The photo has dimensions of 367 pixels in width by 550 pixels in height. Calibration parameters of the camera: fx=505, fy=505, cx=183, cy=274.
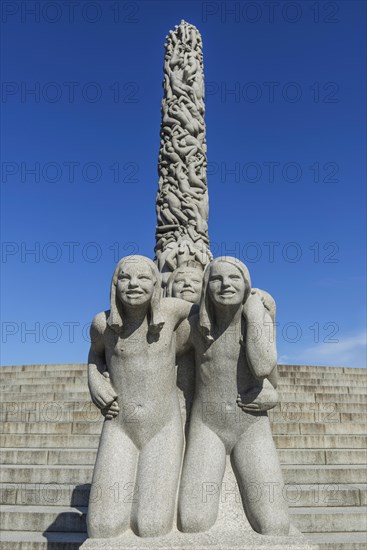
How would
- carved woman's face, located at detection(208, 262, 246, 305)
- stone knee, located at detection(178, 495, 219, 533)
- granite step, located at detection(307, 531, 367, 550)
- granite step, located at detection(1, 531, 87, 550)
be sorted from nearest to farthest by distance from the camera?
1. stone knee, located at detection(178, 495, 219, 533)
2. carved woman's face, located at detection(208, 262, 246, 305)
3. granite step, located at detection(1, 531, 87, 550)
4. granite step, located at detection(307, 531, 367, 550)

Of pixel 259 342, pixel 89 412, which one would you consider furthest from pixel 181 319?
pixel 89 412

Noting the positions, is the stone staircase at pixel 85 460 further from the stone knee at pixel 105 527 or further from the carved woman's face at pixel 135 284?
the carved woman's face at pixel 135 284

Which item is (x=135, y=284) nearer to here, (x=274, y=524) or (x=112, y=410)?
(x=112, y=410)

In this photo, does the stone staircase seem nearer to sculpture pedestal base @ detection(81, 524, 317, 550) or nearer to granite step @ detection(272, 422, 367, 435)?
granite step @ detection(272, 422, 367, 435)

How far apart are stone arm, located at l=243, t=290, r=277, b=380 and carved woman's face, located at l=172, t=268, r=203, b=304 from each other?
1825mm

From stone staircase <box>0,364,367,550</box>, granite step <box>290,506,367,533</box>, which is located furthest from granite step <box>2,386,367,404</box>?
granite step <box>290,506,367,533</box>

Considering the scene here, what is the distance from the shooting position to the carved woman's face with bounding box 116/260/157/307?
340 centimetres

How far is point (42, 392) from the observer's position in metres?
8.95

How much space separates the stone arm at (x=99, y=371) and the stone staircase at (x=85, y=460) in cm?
140

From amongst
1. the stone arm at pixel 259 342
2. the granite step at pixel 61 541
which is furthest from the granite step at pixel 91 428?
the stone arm at pixel 259 342

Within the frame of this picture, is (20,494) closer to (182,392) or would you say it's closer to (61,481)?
(61,481)

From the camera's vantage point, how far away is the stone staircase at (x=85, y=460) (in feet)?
16.3

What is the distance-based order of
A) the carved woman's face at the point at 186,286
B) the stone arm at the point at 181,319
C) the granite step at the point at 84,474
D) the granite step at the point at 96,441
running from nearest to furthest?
the stone arm at the point at 181,319, the carved woman's face at the point at 186,286, the granite step at the point at 84,474, the granite step at the point at 96,441

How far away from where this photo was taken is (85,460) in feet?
20.4
